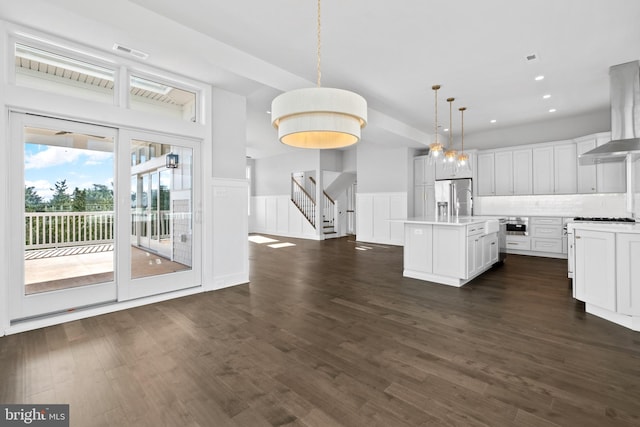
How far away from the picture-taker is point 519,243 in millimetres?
7273

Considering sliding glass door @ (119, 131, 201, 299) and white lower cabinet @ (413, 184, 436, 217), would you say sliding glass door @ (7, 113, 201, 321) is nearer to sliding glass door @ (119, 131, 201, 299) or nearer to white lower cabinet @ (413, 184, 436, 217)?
sliding glass door @ (119, 131, 201, 299)

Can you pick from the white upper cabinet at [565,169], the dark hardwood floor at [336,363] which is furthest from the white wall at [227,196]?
the white upper cabinet at [565,169]

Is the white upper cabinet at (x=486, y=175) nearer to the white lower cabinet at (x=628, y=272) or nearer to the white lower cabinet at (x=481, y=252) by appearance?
the white lower cabinet at (x=481, y=252)

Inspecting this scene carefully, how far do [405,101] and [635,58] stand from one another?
334cm

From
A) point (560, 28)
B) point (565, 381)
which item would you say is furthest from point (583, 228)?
point (560, 28)

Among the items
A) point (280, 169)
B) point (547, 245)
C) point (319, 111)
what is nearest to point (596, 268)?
point (319, 111)

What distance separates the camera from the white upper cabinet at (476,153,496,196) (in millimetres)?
7777

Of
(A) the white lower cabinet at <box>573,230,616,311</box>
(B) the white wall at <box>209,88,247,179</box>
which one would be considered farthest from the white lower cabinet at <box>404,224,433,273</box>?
(B) the white wall at <box>209,88,247,179</box>

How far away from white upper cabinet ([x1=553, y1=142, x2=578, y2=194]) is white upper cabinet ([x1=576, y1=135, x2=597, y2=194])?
0.30 ft

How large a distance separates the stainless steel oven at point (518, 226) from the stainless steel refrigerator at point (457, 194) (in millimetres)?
966

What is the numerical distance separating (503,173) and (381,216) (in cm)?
356

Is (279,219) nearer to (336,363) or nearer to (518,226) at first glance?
(518,226)

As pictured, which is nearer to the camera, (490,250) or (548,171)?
(490,250)

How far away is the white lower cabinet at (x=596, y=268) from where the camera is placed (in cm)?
311
